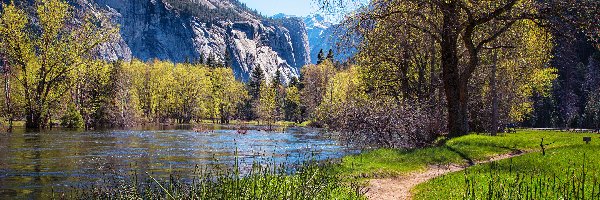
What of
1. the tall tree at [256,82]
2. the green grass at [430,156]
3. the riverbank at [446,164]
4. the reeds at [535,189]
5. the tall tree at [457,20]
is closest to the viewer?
the reeds at [535,189]

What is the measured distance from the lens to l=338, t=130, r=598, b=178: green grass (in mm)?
20391

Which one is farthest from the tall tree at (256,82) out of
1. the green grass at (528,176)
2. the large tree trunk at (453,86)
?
the green grass at (528,176)

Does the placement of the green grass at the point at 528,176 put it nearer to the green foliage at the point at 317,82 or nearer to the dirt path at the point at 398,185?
the dirt path at the point at 398,185

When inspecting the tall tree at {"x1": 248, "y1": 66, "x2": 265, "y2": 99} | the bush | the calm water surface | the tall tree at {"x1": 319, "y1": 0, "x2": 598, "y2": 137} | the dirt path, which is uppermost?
the tall tree at {"x1": 248, "y1": 66, "x2": 265, "y2": 99}

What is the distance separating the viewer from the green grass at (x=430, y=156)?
2039 centimetres

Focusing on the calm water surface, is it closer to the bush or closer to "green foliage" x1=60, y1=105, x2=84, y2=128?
the bush

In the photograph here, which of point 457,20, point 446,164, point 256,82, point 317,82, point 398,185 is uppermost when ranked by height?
point 256,82

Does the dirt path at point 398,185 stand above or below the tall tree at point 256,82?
below

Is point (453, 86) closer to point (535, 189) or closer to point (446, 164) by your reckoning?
point (446, 164)

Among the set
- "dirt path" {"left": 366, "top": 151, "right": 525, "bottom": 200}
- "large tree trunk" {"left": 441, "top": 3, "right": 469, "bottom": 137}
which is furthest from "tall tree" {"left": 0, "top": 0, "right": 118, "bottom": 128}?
"dirt path" {"left": 366, "top": 151, "right": 525, "bottom": 200}

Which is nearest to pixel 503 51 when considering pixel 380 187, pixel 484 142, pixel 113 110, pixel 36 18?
pixel 484 142

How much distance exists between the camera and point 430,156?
23062mm

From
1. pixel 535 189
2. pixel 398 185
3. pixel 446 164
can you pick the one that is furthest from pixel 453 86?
pixel 535 189

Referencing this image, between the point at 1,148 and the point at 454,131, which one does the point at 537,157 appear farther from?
the point at 1,148
